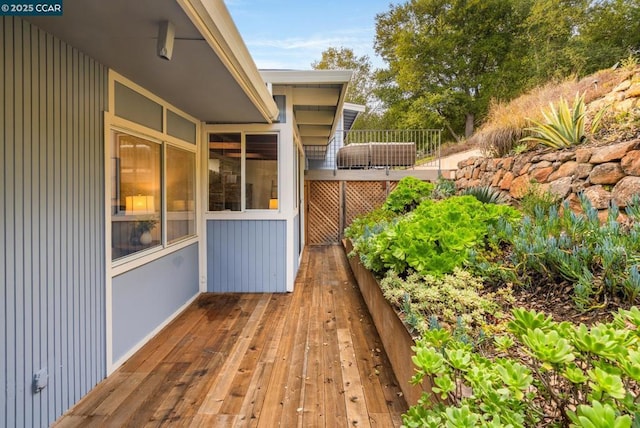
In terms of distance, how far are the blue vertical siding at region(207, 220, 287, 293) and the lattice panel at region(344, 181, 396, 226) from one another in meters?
4.68

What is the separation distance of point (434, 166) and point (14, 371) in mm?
11098

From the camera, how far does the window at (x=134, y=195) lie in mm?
2877

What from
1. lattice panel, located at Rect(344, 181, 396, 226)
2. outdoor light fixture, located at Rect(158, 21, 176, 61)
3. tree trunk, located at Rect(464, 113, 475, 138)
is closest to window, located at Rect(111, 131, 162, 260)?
outdoor light fixture, located at Rect(158, 21, 176, 61)

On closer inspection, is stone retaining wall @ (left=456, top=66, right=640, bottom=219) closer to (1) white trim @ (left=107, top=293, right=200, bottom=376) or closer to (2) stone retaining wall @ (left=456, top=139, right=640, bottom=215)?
(2) stone retaining wall @ (left=456, top=139, right=640, bottom=215)

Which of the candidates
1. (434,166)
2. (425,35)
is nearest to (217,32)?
(434,166)

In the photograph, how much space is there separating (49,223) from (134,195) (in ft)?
3.51

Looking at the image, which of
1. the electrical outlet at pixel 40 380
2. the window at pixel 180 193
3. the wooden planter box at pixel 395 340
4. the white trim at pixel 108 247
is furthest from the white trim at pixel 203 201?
the electrical outlet at pixel 40 380

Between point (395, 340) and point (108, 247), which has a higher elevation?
point (108, 247)

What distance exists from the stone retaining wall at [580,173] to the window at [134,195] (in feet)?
15.2

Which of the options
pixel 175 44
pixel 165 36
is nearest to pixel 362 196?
pixel 175 44

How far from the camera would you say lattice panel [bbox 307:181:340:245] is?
928cm

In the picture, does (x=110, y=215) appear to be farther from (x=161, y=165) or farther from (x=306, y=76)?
(x=306, y=76)

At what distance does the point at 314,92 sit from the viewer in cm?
459

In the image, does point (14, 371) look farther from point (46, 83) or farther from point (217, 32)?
point (217, 32)
